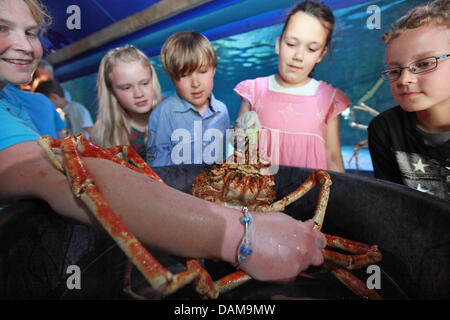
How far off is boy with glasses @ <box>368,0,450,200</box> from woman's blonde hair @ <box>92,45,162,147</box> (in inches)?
43.9

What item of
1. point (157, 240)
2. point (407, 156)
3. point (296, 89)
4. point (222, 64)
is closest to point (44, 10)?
point (157, 240)

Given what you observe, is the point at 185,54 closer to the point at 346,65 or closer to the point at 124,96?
the point at 124,96

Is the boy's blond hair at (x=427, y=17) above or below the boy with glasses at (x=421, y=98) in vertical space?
above

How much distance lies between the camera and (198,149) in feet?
3.89

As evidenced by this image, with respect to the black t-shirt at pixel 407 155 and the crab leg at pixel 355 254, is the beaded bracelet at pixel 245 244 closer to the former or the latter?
the crab leg at pixel 355 254

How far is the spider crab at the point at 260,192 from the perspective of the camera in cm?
54

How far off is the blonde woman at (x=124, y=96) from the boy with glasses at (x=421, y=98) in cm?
108

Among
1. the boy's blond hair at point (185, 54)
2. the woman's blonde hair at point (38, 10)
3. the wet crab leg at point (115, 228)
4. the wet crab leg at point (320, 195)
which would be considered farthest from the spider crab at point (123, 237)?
the boy's blond hair at point (185, 54)

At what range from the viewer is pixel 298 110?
113 centimetres

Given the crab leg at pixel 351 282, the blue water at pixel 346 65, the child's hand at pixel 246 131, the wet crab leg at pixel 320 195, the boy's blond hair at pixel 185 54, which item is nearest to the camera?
the crab leg at pixel 351 282

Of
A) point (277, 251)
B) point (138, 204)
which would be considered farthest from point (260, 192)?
point (138, 204)

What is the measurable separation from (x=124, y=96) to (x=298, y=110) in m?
0.90

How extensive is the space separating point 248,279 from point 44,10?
0.86 m
